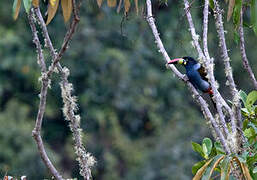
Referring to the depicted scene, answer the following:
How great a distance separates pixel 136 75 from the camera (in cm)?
924

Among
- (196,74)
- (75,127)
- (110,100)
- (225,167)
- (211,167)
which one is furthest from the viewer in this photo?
(110,100)

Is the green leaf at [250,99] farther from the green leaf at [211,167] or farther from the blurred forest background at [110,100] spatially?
the blurred forest background at [110,100]

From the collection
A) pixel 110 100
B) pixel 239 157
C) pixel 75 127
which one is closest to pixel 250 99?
pixel 239 157

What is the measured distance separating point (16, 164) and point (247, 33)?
4.28 meters

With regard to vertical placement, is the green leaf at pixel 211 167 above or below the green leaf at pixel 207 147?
below

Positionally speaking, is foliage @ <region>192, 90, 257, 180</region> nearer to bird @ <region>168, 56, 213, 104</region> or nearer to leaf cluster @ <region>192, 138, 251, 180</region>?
leaf cluster @ <region>192, 138, 251, 180</region>

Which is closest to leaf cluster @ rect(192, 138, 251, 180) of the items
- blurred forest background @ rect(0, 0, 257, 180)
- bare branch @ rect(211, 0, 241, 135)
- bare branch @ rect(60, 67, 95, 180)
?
bare branch @ rect(211, 0, 241, 135)

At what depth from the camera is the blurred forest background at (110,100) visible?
28.0 feet

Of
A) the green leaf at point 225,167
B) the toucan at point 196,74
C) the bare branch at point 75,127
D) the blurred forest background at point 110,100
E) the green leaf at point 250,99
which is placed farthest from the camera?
the blurred forest background at point 110,100

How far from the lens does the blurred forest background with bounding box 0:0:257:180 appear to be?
28.0ft

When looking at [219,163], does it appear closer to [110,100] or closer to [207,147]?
[207,147]

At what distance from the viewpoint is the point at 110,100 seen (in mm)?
9125

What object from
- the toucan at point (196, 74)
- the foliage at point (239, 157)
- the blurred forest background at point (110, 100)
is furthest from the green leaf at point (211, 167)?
the blurred forest background at point (110, 100)

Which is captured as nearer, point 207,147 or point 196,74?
point 207,147
